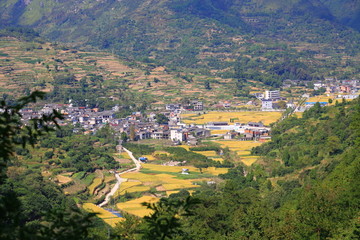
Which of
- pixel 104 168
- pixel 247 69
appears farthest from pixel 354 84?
pixel 104 168

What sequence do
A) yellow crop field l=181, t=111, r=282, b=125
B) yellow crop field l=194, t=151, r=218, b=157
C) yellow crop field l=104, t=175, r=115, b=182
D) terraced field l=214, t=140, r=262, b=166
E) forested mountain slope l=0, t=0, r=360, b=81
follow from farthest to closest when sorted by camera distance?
forested mountain slope l=0, t=0, r=360, b=81, yellow crop field l=181, t=111, r=282, b=125, yellow crop field l=194, t=151, r=218, b=157, terraced field l=214, t=140, r=262, b=166, yellow crop field l=104, t=175, r=115, b=182

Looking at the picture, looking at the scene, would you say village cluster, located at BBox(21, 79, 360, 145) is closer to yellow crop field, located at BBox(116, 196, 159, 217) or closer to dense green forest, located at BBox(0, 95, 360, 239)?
dense green forest, located at BBox(0, 95, 360, 239)

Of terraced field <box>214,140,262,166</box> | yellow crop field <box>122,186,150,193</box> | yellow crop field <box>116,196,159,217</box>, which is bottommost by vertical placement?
yellow crop field <box>116,196,159,217</box>

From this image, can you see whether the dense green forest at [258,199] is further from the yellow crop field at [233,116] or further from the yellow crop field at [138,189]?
the yellow crop field at [233,116]

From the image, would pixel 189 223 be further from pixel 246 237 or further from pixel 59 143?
pixel 59 143

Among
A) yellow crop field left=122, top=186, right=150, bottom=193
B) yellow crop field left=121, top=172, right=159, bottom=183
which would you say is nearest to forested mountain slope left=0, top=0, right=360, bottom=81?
yellow crop field left=121, top=172, right=159, bottom=183

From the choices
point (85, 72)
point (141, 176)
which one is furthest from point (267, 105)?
point (141, 176)

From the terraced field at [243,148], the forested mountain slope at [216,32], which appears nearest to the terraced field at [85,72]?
the forested mountain slope at [216,32]
